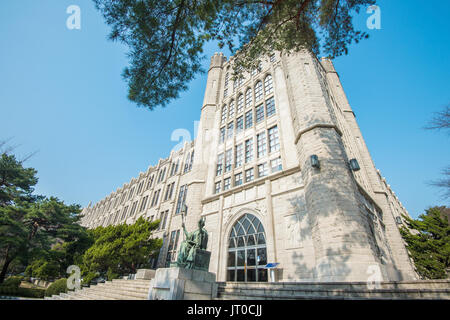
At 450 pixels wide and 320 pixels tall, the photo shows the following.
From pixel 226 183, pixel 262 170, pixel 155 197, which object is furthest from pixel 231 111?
pixel 155 197

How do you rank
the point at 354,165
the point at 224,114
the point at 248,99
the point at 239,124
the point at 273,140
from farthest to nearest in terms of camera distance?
the point at 224,114, the point at 248,99, the point at 239,124, the point at 273,140, the point at 354,165

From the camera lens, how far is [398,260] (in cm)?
1305

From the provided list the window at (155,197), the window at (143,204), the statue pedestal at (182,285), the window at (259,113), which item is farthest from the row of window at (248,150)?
the window at (143,204)

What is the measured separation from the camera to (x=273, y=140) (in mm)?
15359

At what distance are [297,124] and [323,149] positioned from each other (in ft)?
9.64

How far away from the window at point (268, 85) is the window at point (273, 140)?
452 centimetres

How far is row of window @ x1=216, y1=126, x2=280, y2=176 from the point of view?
1533cm

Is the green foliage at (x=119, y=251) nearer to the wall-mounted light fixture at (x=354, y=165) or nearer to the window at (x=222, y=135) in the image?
the window at (x=222, y=135)

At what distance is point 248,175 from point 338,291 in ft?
34.6

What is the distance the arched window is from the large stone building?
58 mm

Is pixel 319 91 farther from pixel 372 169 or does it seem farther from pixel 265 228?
pixel 265 228

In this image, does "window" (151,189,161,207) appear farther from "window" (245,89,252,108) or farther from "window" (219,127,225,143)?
"window" (245,89,252,108)

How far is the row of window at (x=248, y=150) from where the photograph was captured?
15.3m

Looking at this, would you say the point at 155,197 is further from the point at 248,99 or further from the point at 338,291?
the point at 338,291
